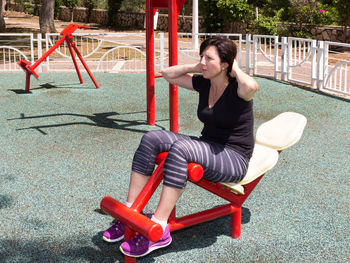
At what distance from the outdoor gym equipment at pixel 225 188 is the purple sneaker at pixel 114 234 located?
0.22 m

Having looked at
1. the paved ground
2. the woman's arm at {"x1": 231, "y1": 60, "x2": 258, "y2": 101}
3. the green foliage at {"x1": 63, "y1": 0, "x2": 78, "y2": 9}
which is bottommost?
the paved ground

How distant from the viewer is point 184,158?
3154mm

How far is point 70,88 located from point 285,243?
751 cm

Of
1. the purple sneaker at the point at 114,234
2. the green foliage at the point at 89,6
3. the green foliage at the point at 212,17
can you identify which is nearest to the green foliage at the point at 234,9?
the green foliage at the point at 212,17

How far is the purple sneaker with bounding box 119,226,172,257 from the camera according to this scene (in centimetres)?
312

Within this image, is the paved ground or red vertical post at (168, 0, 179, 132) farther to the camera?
red vertical post at (168, 0, 179, 132)

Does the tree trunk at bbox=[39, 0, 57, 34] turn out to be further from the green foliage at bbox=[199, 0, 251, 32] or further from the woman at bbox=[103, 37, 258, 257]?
the woman at bbox=[103, 37, 258, 257]

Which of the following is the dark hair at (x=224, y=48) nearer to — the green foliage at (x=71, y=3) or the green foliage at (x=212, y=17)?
the green foliage at (x=212, y=17)

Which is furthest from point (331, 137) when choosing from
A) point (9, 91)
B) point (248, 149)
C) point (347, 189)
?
point (9, 91)

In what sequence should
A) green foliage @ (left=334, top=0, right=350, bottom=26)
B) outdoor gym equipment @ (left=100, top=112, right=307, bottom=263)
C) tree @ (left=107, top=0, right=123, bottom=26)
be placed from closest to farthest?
1. outdoor gym equipment @ (left=100, top=112, right=307, bottom=263)
2. green foliage @ (left=334, top=0, right=350, bottom=26)
3. tree @ (left=107, top=0, right=123, bottom=26)

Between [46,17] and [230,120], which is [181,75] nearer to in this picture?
[230,120]

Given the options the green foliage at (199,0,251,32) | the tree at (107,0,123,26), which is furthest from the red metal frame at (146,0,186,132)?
the tree at (107,0,123,26)

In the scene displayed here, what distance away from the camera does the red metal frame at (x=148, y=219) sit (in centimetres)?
303

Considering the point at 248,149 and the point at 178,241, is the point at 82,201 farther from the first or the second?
the point at 248,149
